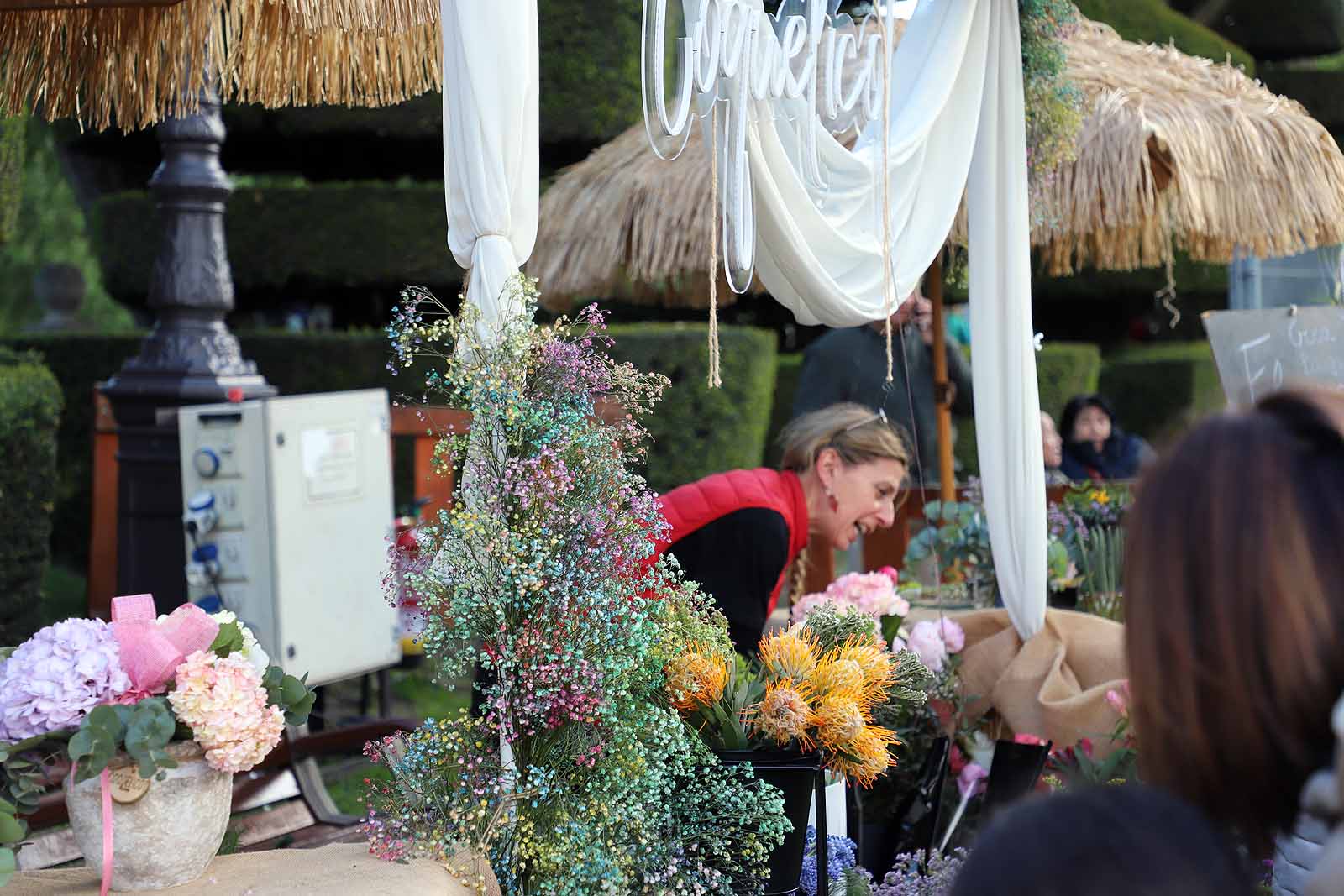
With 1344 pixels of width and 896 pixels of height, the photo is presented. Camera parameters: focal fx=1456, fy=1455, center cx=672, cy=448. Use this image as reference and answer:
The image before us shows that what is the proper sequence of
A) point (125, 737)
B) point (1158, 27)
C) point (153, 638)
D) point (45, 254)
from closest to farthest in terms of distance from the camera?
point (125, 737), point (153, 638), point (1158, 27), point (45, 254)

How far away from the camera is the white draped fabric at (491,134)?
252 cm

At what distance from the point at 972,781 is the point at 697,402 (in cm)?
537

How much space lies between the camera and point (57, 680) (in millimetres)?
2074

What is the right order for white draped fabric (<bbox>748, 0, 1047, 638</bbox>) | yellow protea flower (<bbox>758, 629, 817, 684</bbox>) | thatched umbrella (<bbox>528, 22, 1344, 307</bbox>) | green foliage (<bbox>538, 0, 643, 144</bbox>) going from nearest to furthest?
yellow protea flower (<bbox>758, 629, 817, 684</bbox>) < white draped fabric (<bbox>748, 0, 1047, 638</bbox>) < thatched umbrella (<bbox>528, 22, 1344, 307</bbox>) < green foliage (<bbox>538, 0, 643, 144</bbox>)

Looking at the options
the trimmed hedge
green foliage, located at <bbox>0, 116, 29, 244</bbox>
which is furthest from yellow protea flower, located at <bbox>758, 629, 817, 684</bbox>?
green foliage, located at <bbox>0, 116, 29, 244</bbox>

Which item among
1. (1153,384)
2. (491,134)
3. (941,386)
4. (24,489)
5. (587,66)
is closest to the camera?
(491,134)

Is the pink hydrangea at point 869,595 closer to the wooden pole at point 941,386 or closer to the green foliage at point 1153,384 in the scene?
the wooden pole at point 941,386

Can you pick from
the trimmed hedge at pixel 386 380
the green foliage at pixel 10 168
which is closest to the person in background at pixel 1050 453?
the trimmed hedge at pixel 386 380

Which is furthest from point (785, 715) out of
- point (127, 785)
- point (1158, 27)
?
point (1158, 27)

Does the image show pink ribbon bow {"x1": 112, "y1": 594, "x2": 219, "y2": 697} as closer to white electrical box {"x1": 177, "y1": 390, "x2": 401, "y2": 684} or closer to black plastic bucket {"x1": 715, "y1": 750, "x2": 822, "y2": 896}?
black plastic bucket {"x1": 715, "y1": 750, "x2": 822, "y2": 896}

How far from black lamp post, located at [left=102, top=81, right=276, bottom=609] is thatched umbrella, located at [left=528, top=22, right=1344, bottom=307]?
138 cm

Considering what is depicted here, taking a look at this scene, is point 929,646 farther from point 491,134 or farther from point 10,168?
point 10,168

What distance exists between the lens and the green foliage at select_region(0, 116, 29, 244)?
8.15m

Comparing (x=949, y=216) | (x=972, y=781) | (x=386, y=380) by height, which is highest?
(x=949, y=216)
